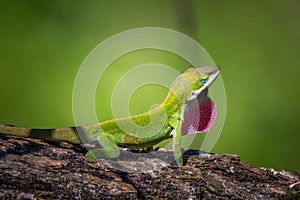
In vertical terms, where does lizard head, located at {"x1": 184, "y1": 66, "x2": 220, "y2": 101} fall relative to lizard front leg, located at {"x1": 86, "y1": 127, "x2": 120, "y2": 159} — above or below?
above

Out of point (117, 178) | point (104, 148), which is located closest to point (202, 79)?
point (104, 148)

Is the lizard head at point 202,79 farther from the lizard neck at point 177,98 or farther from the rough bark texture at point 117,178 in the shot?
the rough bark texture at point 117,178

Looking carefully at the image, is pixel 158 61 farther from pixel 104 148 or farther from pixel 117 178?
pixel 117 178

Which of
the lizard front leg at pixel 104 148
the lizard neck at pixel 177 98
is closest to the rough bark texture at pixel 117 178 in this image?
the lizard front leg at pixel 104 148

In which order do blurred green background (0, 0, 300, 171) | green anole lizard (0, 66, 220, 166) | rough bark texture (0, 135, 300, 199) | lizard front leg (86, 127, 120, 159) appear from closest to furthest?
rough bark texture (0, 135, 300, 199) < lizard front leg (86, 127, 120, 159) < green anole lizard (0, 66, 220, 166) < blurred green background (0, 0, 300, 171)

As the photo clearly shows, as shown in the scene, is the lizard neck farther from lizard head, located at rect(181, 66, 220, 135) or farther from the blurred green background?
the blurred green background

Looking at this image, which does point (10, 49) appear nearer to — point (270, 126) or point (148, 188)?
point (148, 188)

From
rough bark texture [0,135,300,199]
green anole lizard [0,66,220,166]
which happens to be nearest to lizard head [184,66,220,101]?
green anole lizard [0,66,220,166]
